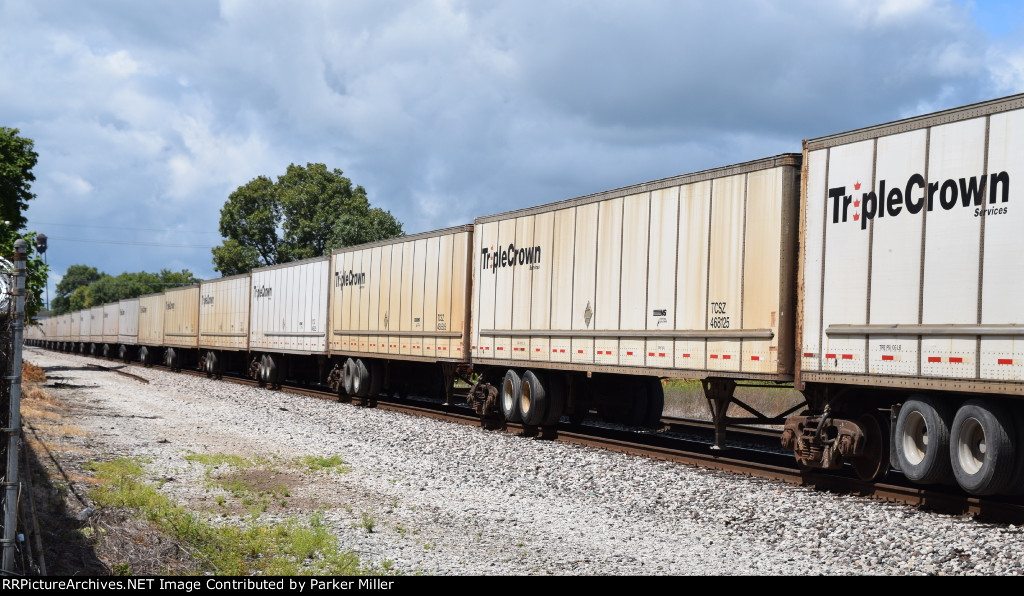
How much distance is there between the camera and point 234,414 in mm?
19703

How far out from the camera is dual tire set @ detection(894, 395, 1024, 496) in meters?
8.70

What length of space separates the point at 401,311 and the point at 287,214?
48922mm

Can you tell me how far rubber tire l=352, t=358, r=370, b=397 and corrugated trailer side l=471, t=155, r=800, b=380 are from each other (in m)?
6.52

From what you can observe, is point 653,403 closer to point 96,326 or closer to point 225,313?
point 225,313

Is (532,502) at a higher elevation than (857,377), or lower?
lower

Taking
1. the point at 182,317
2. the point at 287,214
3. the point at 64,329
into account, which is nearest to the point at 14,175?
the point at 182,317

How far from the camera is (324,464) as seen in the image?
12305mm

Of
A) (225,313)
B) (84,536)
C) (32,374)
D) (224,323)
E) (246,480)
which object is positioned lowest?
(32,374)

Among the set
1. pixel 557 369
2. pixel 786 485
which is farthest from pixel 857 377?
pixel 557 369

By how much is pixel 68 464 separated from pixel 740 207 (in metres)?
9.36

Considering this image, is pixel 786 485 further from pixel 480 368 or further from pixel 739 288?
pixel 480 368

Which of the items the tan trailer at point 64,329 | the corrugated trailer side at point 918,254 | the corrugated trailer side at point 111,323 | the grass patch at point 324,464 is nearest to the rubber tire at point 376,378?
the grass patch at point 324,464

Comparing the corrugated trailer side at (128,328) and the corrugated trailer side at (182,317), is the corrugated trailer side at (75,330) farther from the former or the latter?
the corrugated trailer side at (182,317)

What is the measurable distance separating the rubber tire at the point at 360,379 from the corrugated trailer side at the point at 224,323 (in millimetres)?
11454
